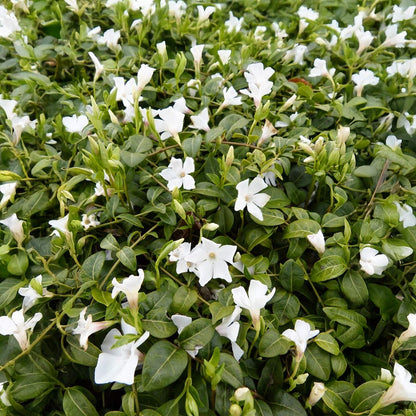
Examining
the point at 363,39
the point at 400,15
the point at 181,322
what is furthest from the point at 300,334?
the point at 400,15

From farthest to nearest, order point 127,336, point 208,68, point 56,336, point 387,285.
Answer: point 208,68, point 387,285, point 56,336, point 127,336

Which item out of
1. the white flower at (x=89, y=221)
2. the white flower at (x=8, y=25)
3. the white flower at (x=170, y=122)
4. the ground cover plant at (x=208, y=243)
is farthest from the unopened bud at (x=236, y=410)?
the white flower at (x=8, y=25)

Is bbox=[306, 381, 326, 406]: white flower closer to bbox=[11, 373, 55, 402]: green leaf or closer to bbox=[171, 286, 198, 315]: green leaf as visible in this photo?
bbox=[171, 286, 198, 315]: green leaf

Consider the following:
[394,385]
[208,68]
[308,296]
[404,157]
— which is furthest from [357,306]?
[208,68]

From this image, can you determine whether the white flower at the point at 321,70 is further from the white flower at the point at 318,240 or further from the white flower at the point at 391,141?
the white flower at the point at 318,240

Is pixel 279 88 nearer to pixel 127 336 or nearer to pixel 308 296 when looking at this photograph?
pixel 308 296
